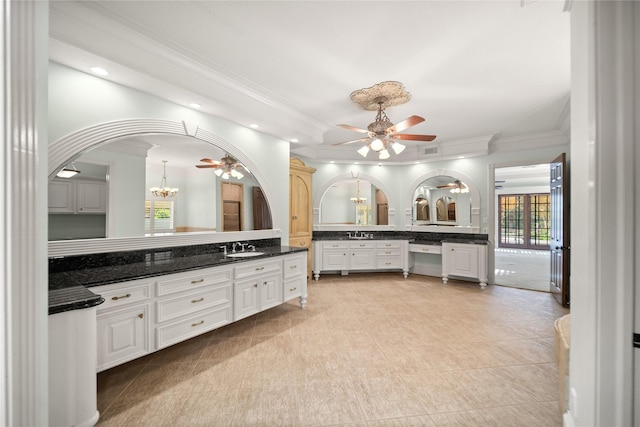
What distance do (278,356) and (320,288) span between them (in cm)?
248

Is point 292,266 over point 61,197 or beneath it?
beneath

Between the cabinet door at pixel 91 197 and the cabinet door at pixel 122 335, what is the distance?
0.99 m

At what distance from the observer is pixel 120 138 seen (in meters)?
2.64

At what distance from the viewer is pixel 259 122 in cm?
369

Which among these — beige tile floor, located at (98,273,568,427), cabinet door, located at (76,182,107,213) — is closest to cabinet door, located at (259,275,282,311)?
beige tile floor, located at (98,273,568,427)

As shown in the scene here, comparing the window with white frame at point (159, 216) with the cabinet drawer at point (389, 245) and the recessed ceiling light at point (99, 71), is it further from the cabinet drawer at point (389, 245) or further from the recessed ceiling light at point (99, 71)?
the cabinet drawer at point (389, 245)

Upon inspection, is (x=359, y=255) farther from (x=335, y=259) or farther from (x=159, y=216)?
(x=159, y=216)

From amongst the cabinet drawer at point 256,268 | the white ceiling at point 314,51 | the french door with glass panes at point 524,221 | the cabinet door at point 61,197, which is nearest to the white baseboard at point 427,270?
the white ceiling at point 314,51

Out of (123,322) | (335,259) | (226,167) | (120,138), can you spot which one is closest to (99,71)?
(120,138)

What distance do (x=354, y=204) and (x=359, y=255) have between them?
135cm

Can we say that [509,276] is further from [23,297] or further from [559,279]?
[23,297]

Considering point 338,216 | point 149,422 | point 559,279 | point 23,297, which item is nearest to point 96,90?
point 23,297

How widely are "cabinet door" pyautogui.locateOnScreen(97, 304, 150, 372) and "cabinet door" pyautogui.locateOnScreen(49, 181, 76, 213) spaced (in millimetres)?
991

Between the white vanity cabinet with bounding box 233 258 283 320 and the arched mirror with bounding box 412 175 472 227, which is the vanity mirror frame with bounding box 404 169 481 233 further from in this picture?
the white vanity cabinet with bounding box 233 258 283 320
